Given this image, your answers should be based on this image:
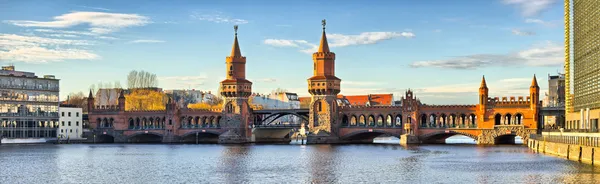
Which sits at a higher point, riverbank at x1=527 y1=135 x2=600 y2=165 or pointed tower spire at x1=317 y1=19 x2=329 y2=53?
pointed tower spire at x1=317 y1=19 x2=329 y2=53

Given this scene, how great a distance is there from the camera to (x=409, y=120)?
136500mm

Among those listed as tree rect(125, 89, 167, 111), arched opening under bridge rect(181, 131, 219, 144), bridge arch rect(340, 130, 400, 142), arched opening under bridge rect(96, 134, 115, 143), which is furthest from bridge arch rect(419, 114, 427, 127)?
tree rect(125, 89, 167, 111)

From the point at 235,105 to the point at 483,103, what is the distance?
1814 inches

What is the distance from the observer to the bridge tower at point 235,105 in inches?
5846

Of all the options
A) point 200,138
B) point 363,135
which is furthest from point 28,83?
point 363,135

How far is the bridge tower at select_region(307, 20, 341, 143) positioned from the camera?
5571 inches

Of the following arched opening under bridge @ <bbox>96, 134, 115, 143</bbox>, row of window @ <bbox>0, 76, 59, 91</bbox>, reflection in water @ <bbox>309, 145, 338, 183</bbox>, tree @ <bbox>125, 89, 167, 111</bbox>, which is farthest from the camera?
tree @ <bbox>125, 89, 167, 111</bbox>

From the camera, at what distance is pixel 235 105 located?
5910 inches

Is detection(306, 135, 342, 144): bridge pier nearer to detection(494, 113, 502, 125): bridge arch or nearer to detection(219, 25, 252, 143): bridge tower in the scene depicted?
detection(219, 25, 252, 143): bridge tower

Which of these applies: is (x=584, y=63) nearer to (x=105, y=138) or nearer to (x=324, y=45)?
(x=324, y=45)

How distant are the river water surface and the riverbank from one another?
1480mm

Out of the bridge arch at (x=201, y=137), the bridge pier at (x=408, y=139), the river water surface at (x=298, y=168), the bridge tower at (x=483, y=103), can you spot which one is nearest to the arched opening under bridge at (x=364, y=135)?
the bridge pier at (x=408, y=139)

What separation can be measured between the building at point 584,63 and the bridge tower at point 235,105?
59.5 metres

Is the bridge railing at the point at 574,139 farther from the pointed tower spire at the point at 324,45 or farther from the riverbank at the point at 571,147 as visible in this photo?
the pointed tower spire at the point at 324,45
